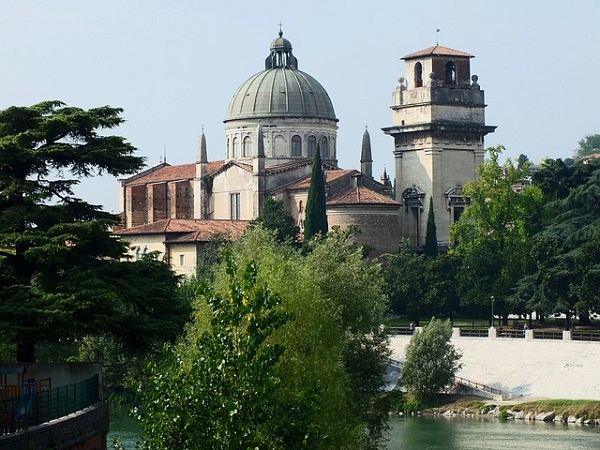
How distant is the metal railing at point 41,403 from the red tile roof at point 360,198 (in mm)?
60866

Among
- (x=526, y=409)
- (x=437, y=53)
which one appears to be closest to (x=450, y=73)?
(x=437, y=53)

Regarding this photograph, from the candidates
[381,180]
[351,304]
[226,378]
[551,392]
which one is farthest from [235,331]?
[381,180]

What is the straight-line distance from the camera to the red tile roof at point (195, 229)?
97.8 m

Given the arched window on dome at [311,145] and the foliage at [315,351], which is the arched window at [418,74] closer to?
the arched window on dome at [311,145]

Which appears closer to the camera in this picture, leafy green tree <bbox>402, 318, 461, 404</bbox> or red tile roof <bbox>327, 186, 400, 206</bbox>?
leafy green tree <bbox>402, 318, 461, 404</bbox>

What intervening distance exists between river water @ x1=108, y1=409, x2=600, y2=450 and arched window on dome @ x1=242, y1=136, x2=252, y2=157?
4628cm

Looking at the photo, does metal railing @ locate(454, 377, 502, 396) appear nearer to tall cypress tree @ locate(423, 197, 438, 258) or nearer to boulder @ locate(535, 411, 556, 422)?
boulder @ locate(535, 411, 556, 422)

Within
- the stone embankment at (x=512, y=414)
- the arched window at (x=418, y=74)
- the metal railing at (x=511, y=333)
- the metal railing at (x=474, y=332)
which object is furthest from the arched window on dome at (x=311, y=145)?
the stone embankment at (x=512, y=414)

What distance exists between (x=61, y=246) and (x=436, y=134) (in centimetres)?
6488

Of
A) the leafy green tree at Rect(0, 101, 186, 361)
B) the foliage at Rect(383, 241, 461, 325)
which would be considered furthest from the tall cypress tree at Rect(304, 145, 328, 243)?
the leafy green tree at Rect(0, 101, 186, 361)

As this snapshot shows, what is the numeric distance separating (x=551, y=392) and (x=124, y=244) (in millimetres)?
33772

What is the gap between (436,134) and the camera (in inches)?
4016

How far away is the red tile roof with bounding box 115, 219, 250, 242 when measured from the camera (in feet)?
321

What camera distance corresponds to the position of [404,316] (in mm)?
90938
